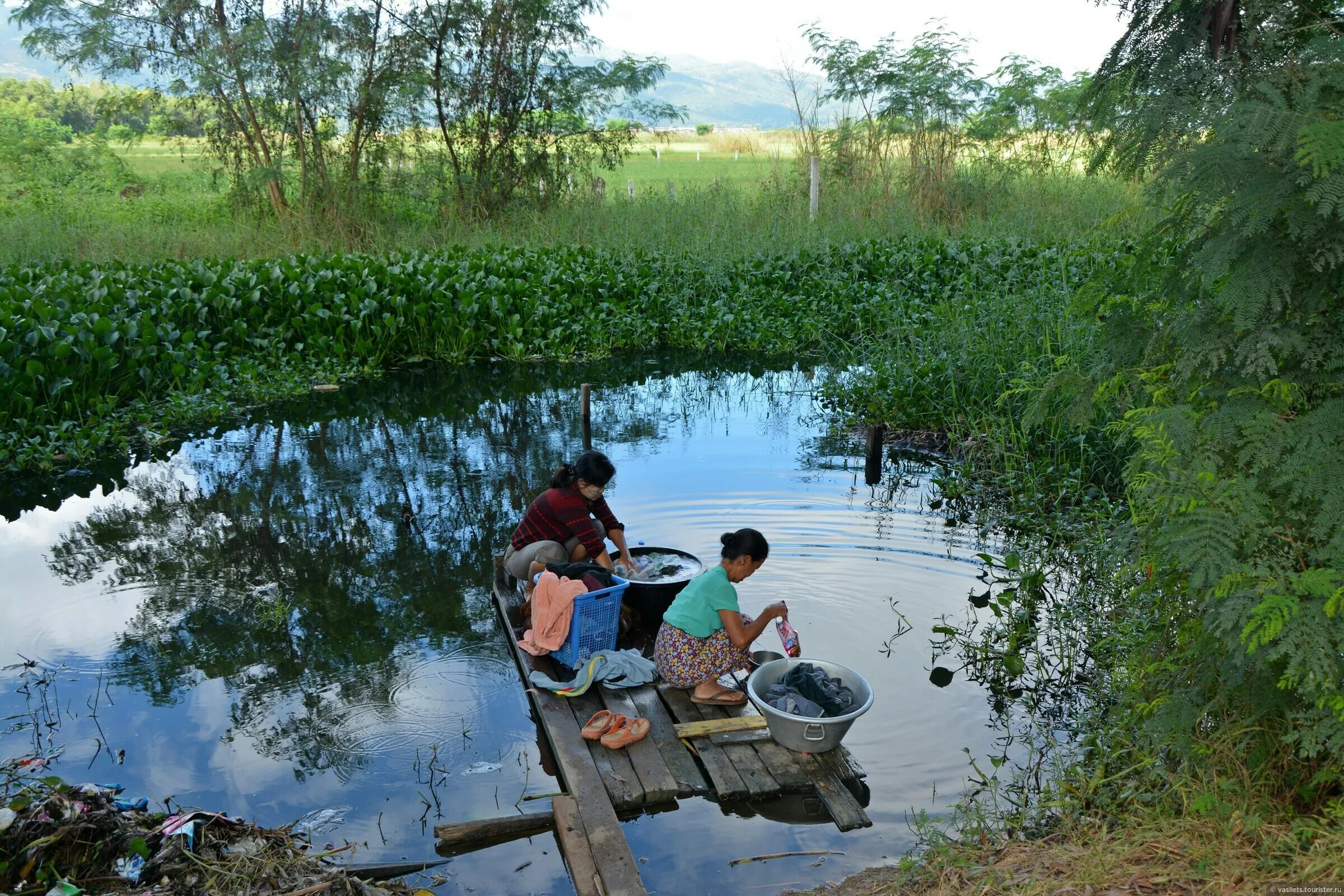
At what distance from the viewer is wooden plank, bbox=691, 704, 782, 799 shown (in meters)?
3.55

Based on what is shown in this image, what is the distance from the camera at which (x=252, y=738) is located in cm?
401

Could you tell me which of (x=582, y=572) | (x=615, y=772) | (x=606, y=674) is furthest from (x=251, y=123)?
(x=615, y=772)

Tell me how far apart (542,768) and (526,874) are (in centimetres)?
61

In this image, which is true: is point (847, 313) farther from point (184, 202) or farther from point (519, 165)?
point (184, 202)

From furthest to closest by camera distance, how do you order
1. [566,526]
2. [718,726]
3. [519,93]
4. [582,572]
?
[519,93] → [566,526] → [582,572] → [718,726]

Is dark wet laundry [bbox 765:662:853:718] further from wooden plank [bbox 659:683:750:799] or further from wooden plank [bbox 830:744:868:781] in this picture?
wooden plank [bbox 659:683:750:799]

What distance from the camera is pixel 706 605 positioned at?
4.07 m

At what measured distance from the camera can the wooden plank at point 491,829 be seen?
3.34 metres

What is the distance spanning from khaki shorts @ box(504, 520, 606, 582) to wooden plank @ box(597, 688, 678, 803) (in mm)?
886

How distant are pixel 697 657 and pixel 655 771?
0.59 m

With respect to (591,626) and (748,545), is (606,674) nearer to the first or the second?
(591,626)

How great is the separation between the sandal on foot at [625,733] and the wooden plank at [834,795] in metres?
0.61

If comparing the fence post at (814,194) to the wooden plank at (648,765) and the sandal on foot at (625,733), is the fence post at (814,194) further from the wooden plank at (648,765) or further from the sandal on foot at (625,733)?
the sandal on foot at (625,733)

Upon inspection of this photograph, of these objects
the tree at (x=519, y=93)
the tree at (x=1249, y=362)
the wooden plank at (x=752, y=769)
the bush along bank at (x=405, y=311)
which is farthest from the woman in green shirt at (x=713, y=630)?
the tree at (x=519, y=93)
